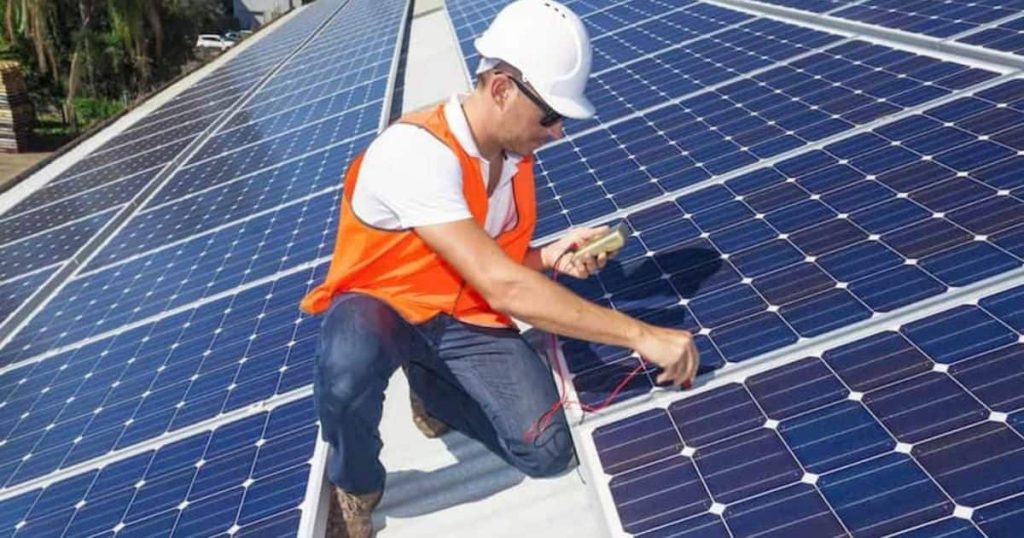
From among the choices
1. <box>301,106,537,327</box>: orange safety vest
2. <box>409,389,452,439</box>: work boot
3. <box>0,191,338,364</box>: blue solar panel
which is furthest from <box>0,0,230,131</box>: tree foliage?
<box>301,106,537,327</box>: orange safety vest

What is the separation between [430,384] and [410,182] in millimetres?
1512

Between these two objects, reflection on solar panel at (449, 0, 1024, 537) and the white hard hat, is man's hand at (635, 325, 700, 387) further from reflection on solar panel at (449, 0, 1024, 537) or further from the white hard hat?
the white hard hat

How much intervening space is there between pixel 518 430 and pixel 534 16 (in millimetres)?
2136

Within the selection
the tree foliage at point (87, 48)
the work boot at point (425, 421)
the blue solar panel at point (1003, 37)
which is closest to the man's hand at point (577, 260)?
the work boot at point (425, 421)

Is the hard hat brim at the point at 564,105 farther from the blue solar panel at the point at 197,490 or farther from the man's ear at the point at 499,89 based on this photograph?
the blue solar panel at the point at 197,490

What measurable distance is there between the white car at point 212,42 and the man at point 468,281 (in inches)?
1979

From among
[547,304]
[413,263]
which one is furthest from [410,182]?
[547,304]

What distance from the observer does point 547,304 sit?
414 centimetres

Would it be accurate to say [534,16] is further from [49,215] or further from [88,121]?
[88,121]

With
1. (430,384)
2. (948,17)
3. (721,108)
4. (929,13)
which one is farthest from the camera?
(929,13)

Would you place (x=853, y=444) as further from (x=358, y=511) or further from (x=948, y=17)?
(x=948, y=17)

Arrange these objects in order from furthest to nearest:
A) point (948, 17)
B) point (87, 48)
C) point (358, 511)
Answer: point (87, 48) < point (948, 17) < point (358, 511)

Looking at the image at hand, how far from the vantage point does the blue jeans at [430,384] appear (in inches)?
181

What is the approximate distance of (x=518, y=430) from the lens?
484 cm
